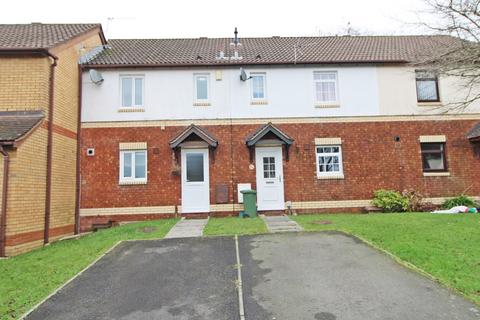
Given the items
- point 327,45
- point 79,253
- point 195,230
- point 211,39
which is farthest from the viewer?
point 211,39

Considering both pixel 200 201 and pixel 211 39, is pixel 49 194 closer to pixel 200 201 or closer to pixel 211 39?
pixel 200 201

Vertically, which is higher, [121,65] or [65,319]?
[121,65]

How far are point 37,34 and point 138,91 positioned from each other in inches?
160

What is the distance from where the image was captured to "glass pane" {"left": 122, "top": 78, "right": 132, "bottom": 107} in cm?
1309

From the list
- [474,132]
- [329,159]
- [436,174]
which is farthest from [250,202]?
[474,132]

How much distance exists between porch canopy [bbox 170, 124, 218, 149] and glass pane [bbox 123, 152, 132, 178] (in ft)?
5.74

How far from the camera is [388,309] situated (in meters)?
4.57

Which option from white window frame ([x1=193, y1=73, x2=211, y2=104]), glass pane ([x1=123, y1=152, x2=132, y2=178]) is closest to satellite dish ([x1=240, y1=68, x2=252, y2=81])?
white window frame ([x1=193, y1=73, x2=211, y2=104])

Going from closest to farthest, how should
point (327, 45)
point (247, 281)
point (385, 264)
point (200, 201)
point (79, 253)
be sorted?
1. point (247, 281)
2. point (385, 264)
3. point (79, 253)
4. point (200, 201)
5. point (327, 45)

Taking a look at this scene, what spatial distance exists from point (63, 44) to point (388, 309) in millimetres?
12248

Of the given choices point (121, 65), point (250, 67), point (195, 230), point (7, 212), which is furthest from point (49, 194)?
point (250, 67)

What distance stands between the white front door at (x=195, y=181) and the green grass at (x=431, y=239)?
353 centimetres

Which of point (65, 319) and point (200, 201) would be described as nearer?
point (65, 319)

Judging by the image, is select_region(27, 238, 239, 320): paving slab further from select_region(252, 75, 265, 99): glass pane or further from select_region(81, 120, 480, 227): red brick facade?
select_region(252, 75, 265, 99): glass pane
